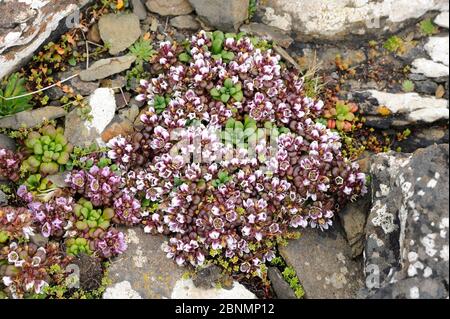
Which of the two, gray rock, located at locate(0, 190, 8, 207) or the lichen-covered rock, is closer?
the lichen-covered rock

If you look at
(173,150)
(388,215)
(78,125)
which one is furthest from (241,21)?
(388,215)

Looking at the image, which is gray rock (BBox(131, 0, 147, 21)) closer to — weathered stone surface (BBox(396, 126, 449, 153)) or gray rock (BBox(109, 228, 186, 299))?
gray rock (BBox(109, 228, 186, 299))

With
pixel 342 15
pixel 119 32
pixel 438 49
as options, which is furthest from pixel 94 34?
pixel 438 49

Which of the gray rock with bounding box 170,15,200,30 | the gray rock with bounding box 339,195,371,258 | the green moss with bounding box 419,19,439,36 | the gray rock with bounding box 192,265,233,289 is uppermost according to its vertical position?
the green moss with bounding box 419,19,439,36

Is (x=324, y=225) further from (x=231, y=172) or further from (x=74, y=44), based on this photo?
(x=74, y=44)

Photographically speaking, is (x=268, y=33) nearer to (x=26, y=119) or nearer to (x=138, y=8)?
(x=138, y=8)

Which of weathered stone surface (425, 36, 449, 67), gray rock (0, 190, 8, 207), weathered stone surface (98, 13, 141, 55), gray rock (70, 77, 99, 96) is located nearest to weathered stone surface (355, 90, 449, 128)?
weathered stone surface (425, 36, 449, 67)

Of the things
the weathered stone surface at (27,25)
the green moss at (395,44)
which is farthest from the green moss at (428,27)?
the weathered stone surface at (27,25)
